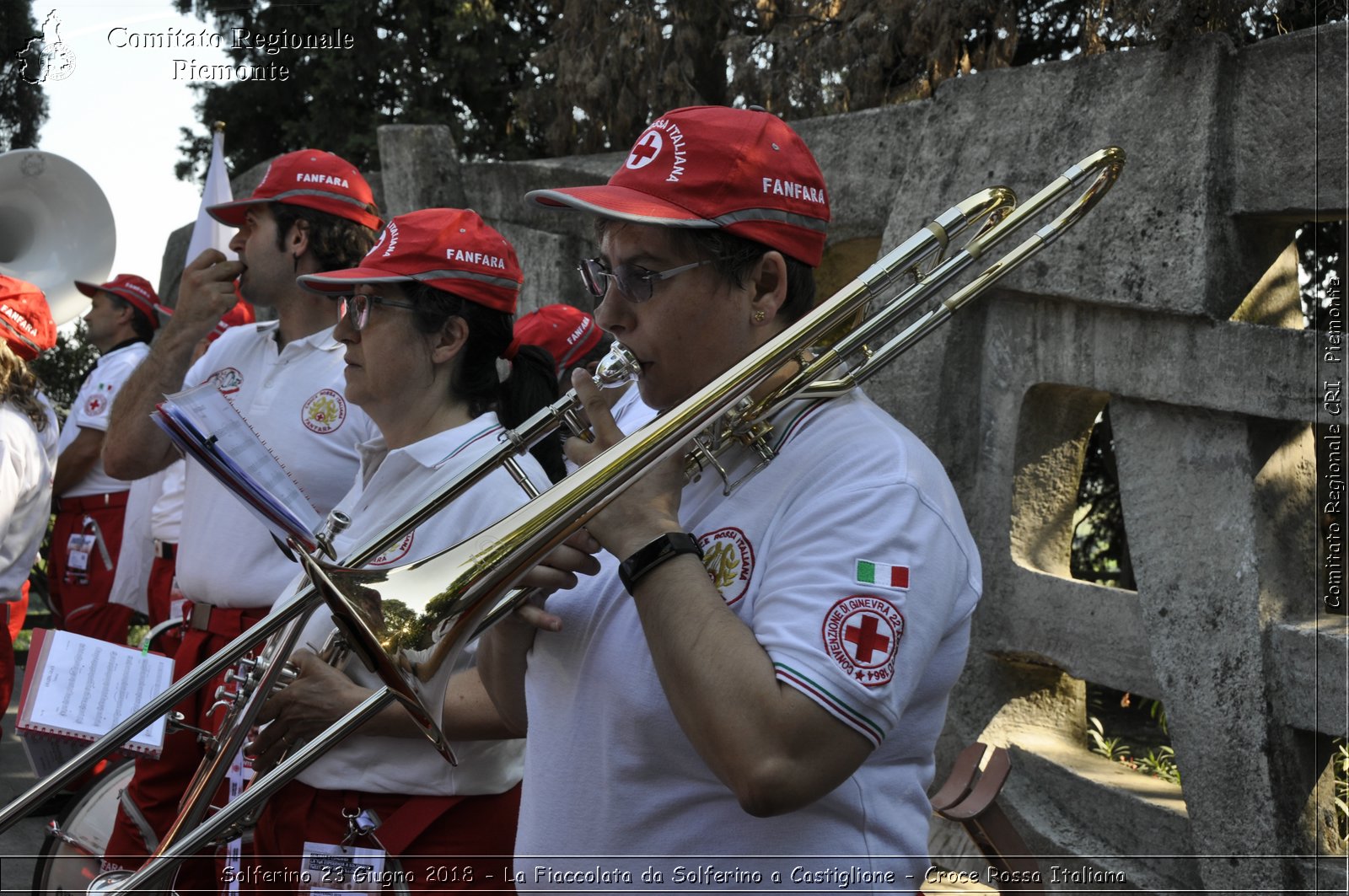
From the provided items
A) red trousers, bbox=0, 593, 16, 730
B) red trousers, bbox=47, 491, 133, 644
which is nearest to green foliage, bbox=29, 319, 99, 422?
red trousers, bbox=47, 491, 133, 644

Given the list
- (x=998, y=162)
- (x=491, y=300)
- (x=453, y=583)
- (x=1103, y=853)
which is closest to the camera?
(x=453, y=583)

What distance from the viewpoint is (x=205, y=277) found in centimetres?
391

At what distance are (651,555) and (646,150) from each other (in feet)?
2.06

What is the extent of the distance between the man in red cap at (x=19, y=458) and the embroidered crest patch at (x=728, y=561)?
3.13m

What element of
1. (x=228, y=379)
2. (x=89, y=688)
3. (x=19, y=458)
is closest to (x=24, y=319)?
(x=19, y=458)

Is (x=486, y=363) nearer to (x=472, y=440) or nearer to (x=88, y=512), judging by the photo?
(x=472, y=440)

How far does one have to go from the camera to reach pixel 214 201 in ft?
17.9

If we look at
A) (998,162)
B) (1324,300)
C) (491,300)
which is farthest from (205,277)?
(1324,300)

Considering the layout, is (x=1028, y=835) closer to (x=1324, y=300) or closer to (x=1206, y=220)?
(x=1206, y=220)

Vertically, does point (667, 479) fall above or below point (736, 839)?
above

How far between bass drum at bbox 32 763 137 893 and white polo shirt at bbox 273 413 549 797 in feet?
4.86

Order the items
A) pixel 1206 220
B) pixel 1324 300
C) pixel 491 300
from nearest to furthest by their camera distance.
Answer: pixel 491 300
pixel 1206 220
pixel 1324 300

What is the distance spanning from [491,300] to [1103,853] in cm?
237

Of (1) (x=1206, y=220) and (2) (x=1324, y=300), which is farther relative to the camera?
(2) (x=1324, y=300)
